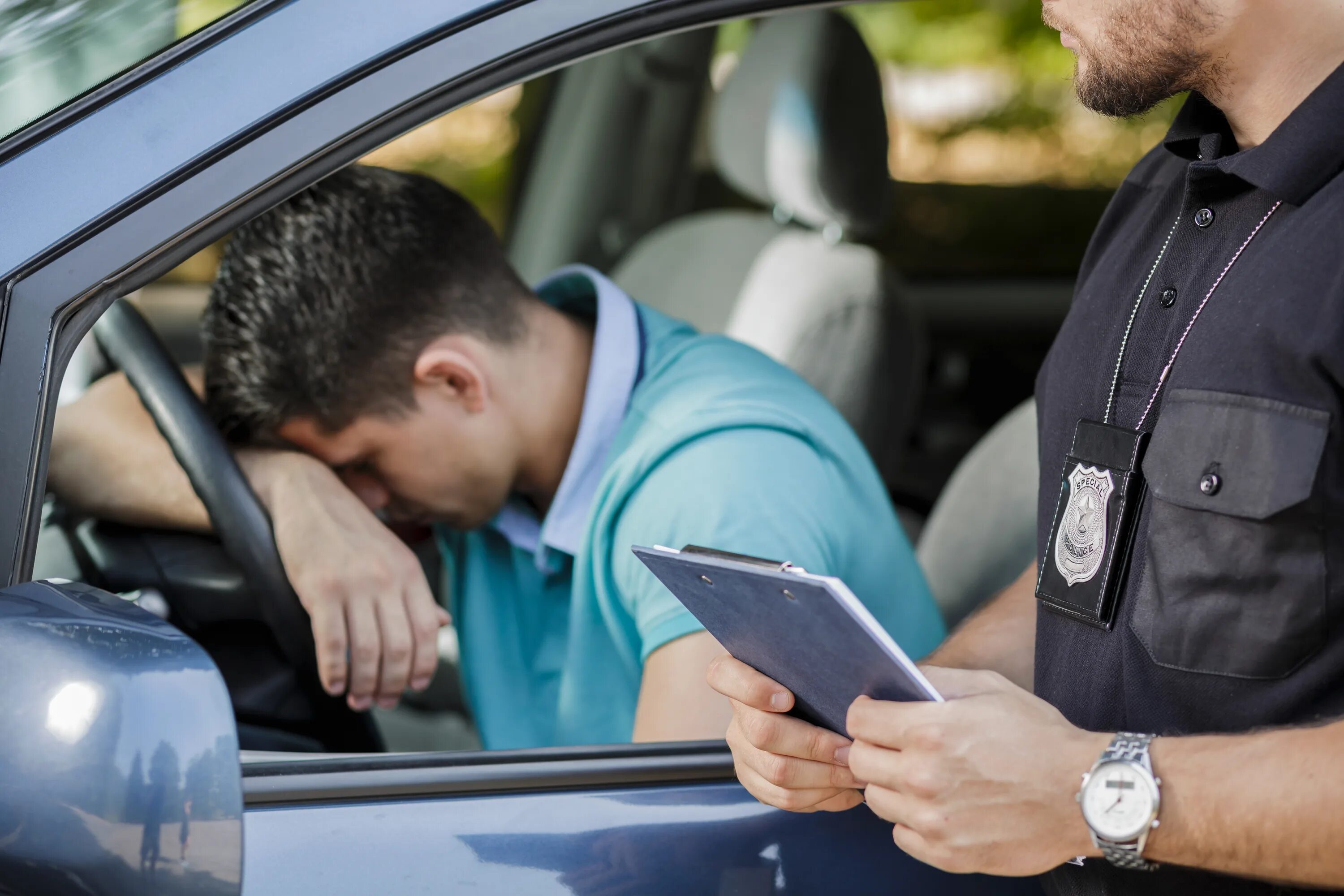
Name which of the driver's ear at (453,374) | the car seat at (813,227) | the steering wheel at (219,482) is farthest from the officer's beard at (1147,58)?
the car seat at (813,227)

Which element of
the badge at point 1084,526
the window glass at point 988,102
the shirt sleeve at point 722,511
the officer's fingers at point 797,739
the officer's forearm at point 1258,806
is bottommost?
the officer's forearm at point 1258,806

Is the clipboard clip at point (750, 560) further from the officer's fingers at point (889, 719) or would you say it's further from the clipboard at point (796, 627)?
the officer's fingers at point (889, 719)

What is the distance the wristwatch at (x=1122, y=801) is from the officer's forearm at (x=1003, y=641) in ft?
1.14

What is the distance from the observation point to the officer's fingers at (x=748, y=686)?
0.97 m

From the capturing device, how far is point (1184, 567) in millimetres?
924

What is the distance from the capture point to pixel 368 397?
5.04 ft

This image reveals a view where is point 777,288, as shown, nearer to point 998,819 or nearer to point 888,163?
point 888,163

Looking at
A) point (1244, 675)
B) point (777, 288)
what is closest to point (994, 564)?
point (777, 288)

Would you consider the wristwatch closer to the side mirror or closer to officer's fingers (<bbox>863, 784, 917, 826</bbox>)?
officer's fingers (<bbox>863, 784, 917, 826</bbox>)

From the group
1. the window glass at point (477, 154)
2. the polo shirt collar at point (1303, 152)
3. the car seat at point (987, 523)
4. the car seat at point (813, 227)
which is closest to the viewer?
the polo shirt collar at point (1303, 152)

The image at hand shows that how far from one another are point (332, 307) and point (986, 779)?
0.95 metres

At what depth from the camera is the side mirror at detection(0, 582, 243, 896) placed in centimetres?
81

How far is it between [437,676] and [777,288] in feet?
2.93

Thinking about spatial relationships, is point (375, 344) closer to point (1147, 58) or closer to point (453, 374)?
point (453, 374)
